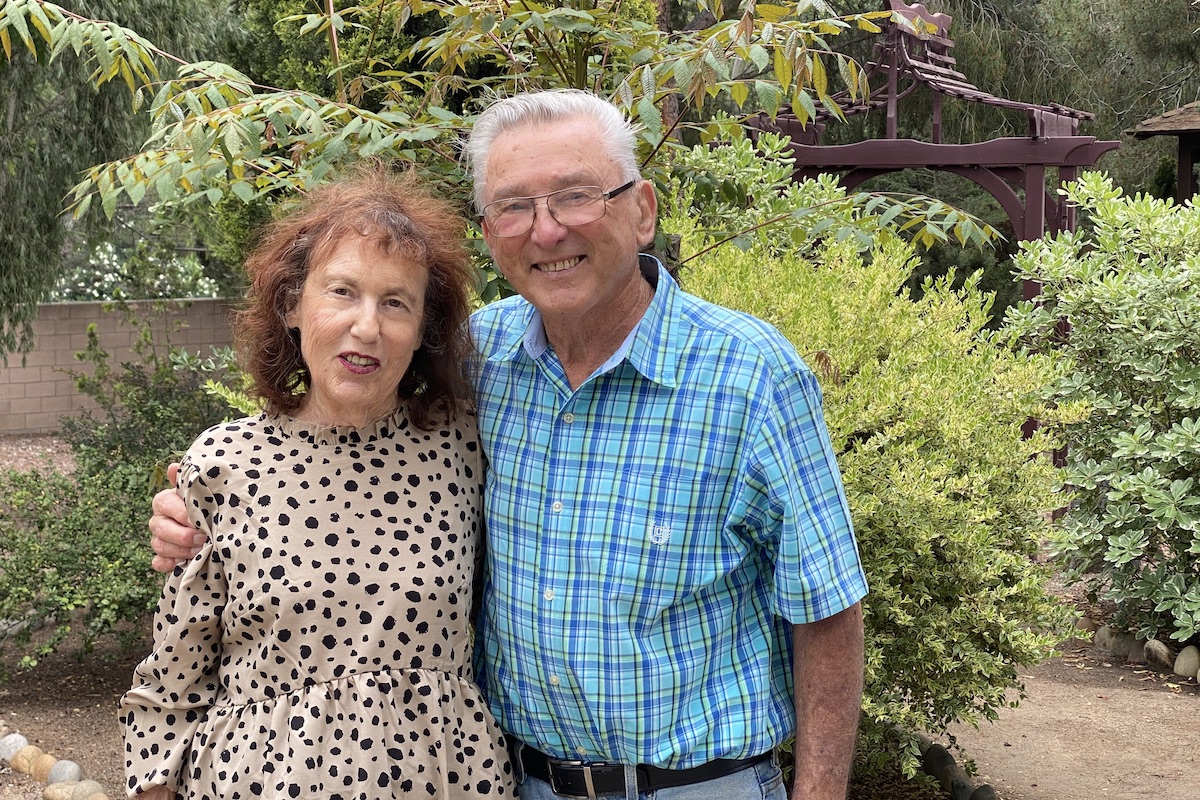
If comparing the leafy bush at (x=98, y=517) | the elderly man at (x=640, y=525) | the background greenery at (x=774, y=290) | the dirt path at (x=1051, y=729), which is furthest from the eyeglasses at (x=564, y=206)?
the leafy bush at (x=98, y=517)

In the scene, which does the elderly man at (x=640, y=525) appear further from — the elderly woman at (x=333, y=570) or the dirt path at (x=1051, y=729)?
the dirt path at (x=1051, y=729)

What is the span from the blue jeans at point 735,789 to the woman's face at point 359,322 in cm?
75

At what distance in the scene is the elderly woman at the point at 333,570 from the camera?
1945 millimetres

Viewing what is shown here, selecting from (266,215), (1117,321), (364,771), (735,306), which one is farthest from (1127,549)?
(364,771)

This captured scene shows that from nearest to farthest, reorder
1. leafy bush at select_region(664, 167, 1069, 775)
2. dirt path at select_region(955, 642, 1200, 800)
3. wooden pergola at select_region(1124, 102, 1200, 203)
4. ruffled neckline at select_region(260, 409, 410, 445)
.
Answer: ruffled neckline at select_region(260, 409, 410, 445)
leafy bush at select_region(664, 167, 1069, 775)
dirt path at select_region(955, 642, 1200, 800)
wooden pergola at select_region(1124, 102, 1200, 203)

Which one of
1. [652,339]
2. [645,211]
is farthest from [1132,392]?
[652,339]

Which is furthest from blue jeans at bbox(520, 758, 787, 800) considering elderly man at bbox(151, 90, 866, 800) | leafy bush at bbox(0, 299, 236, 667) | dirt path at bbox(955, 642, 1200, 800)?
leafy bush at bbox(0, 299, 236, 667)

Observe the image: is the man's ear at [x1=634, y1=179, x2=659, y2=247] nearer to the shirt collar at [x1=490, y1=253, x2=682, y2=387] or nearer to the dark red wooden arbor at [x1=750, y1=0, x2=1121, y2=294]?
the shirt collar at [x1=490, y1=253, x2=682, y2=387]

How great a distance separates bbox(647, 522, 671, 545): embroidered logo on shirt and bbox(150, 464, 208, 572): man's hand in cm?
74

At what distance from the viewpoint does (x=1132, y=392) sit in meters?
6.45

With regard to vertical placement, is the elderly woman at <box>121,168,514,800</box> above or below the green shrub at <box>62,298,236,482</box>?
above

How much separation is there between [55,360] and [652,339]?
15.0 meters

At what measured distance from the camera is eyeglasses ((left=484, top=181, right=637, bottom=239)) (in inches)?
77.8

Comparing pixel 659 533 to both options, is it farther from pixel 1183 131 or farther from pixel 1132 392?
pixel 1183 131
